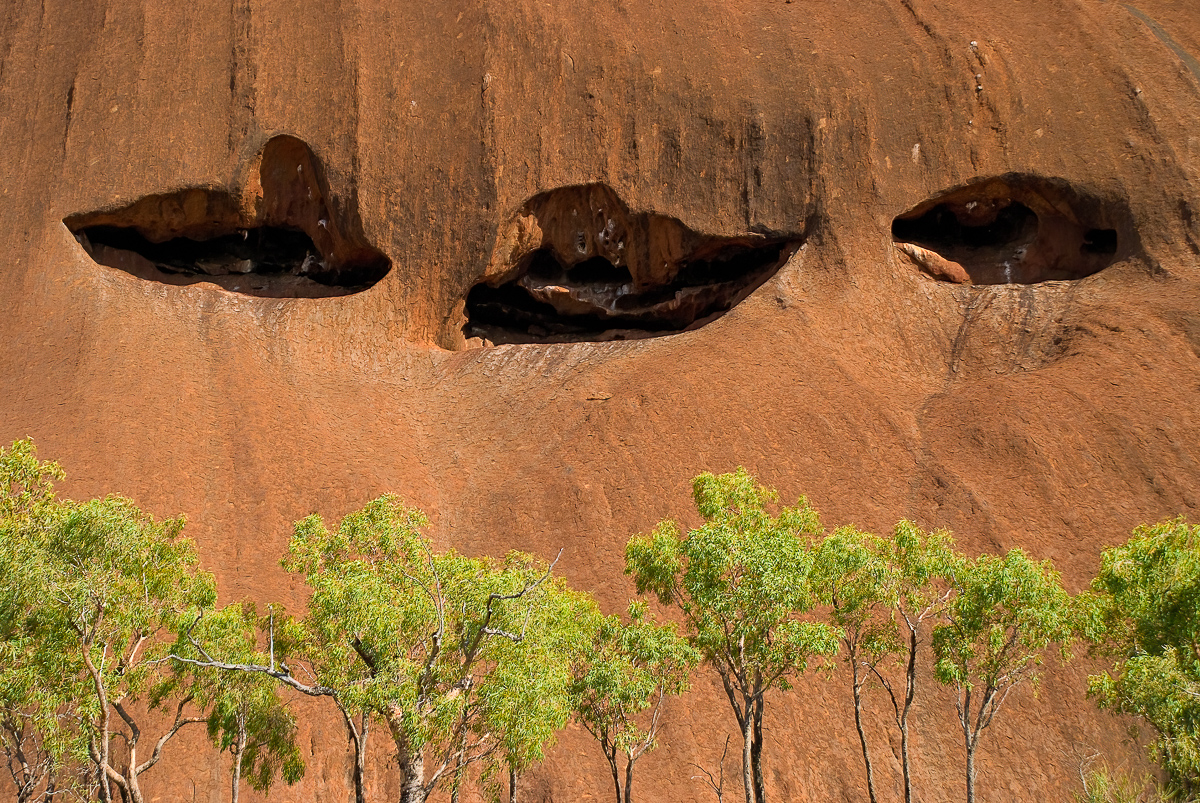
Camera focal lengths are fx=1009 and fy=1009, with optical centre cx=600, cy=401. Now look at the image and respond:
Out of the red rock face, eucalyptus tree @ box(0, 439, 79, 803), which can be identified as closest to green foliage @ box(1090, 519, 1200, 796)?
the red rock face

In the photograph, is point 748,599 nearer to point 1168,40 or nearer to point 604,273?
point 604,273

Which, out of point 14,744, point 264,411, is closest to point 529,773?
point 14,744

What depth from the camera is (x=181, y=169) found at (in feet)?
101

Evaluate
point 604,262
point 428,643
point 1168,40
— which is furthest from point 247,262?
point 1168,40

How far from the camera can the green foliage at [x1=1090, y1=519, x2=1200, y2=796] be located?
1167 centimetres

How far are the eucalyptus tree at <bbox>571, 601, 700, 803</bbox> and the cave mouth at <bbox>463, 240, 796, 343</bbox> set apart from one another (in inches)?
694

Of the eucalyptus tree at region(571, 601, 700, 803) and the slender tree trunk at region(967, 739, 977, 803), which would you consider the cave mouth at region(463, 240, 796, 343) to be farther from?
the slender tree trunk at region(967, 739, 977, 803)

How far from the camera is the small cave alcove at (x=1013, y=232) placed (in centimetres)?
2892

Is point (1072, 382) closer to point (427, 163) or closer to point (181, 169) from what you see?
point (427, 163)

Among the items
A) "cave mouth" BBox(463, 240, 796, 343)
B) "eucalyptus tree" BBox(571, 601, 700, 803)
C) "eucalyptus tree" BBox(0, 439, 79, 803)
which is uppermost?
"cave mouth" BBox(463, 240, 796, 343)

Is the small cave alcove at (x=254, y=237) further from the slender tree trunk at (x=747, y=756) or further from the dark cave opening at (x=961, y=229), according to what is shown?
the slender tree trunk at (x=747, y=756)

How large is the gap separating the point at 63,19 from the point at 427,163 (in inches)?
563

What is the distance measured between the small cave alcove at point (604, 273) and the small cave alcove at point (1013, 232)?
415 cm

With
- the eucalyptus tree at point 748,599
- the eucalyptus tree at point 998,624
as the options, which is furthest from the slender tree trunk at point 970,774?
the eucalyptus tree at point 748,599
